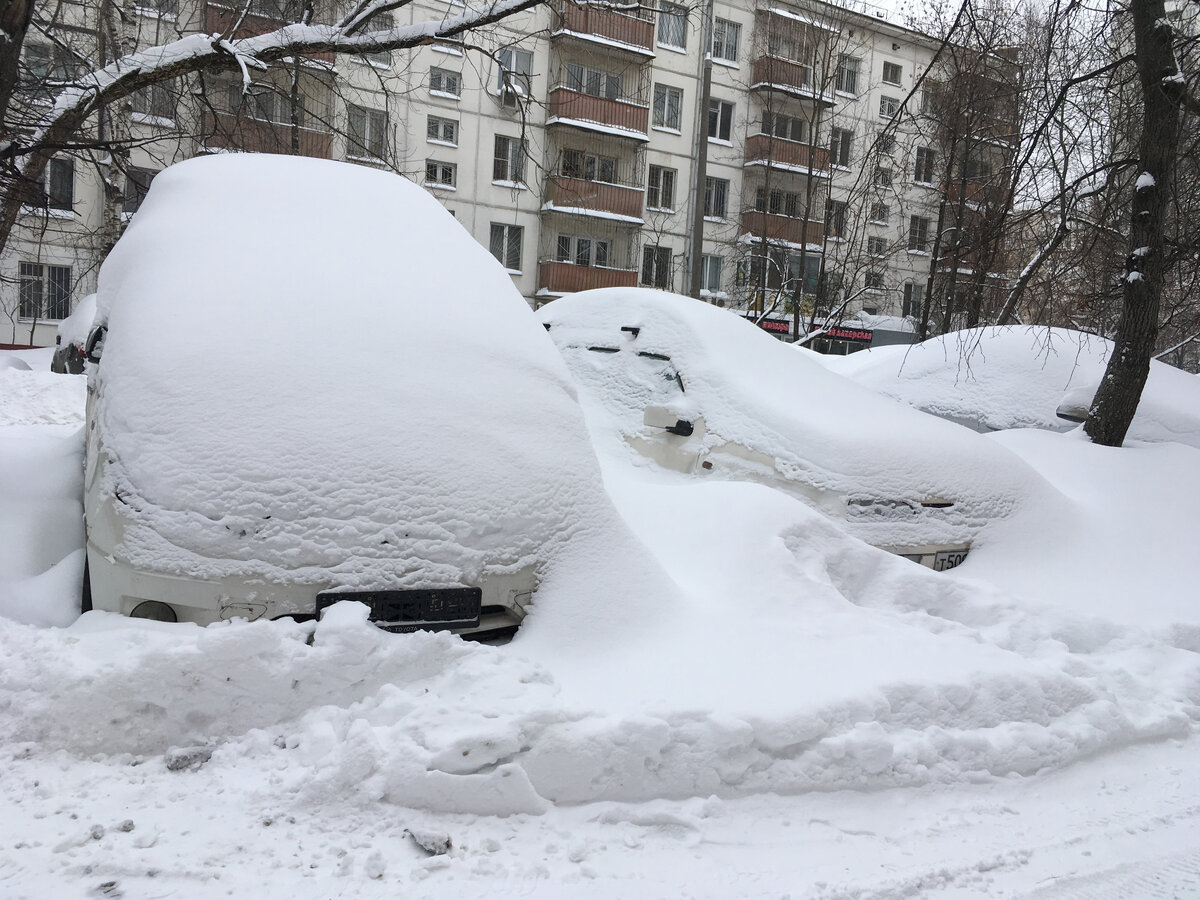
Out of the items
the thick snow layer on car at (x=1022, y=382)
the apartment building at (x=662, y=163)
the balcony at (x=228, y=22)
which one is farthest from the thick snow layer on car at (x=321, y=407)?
the apartment building at (x=662, y=163)

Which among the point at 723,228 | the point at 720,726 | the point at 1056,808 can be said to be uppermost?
the point at 723,228

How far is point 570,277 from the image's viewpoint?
83.2ft

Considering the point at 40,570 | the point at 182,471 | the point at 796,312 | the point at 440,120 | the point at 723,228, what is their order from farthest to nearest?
the point at 723,228 < the point at 440,120 < the point at 796,312 < the point at 40,570 < the point at 182,471

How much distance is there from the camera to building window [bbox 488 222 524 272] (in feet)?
83.2

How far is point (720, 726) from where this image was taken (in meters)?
2.70

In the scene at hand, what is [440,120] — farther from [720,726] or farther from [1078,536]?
[720,726]

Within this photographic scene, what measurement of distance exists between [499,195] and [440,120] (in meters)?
2.57

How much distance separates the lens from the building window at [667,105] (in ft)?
90.4

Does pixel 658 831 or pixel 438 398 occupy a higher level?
pixel 438 398

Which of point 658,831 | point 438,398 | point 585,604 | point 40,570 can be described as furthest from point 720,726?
point 40,570

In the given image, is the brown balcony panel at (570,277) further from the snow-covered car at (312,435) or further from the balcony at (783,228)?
the snow-covered car at (312,435)

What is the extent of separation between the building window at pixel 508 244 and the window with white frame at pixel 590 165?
2.43 m

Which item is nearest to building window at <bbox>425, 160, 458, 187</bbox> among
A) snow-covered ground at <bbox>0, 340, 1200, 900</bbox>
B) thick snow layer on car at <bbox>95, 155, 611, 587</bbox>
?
thick snow layer on car at <bbox>95, 155, 611, 587</bbox>

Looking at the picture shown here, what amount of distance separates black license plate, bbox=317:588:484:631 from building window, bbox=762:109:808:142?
27.3 metres
